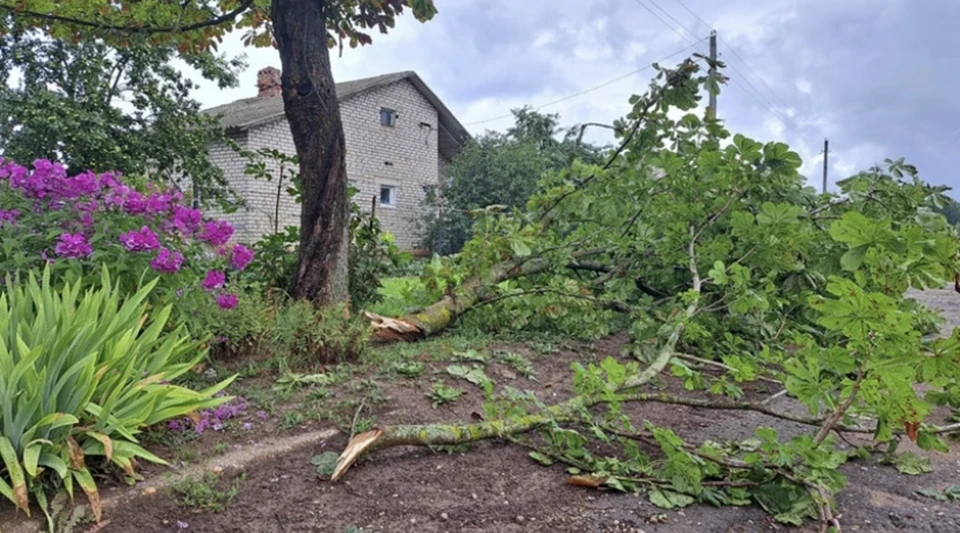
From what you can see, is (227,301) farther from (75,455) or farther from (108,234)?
(75,455)

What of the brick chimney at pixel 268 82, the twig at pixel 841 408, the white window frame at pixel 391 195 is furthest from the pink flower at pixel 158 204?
the brick chimney at pixel 268 82

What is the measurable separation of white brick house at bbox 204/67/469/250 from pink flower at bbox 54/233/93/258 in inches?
460

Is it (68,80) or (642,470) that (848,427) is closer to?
(642,470)

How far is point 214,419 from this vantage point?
6.81ft

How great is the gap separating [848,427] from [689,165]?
222 cm

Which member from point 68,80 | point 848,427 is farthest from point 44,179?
point 68,80

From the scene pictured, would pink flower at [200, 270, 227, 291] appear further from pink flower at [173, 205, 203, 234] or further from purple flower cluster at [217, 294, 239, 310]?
pink flower at [173, 205, 203, 234]

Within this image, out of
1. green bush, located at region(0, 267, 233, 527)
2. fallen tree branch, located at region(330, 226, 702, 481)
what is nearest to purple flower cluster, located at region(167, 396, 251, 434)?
green bush, located at region(0, 267, 233, 527)

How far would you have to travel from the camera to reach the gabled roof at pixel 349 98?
14.0 m

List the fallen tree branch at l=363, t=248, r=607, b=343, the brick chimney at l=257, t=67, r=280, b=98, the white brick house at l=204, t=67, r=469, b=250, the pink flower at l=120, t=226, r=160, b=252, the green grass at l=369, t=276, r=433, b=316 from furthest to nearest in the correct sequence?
the brick chimney at l=257, t=67, r=280, b=98
the white brick house at l=204, t=67, r=469, b=250
the green grass at l=369, t=276, r=433, b=316
the fallen tree branch at l=363, t=248, r=607, b=343
the pink flower at l=120, t=226, r=160, b=252

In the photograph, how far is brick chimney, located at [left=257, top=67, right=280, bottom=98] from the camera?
707 inches

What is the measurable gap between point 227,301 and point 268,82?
1740 cm

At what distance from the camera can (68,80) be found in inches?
483

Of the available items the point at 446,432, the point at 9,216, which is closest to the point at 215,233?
the point at 9,216
